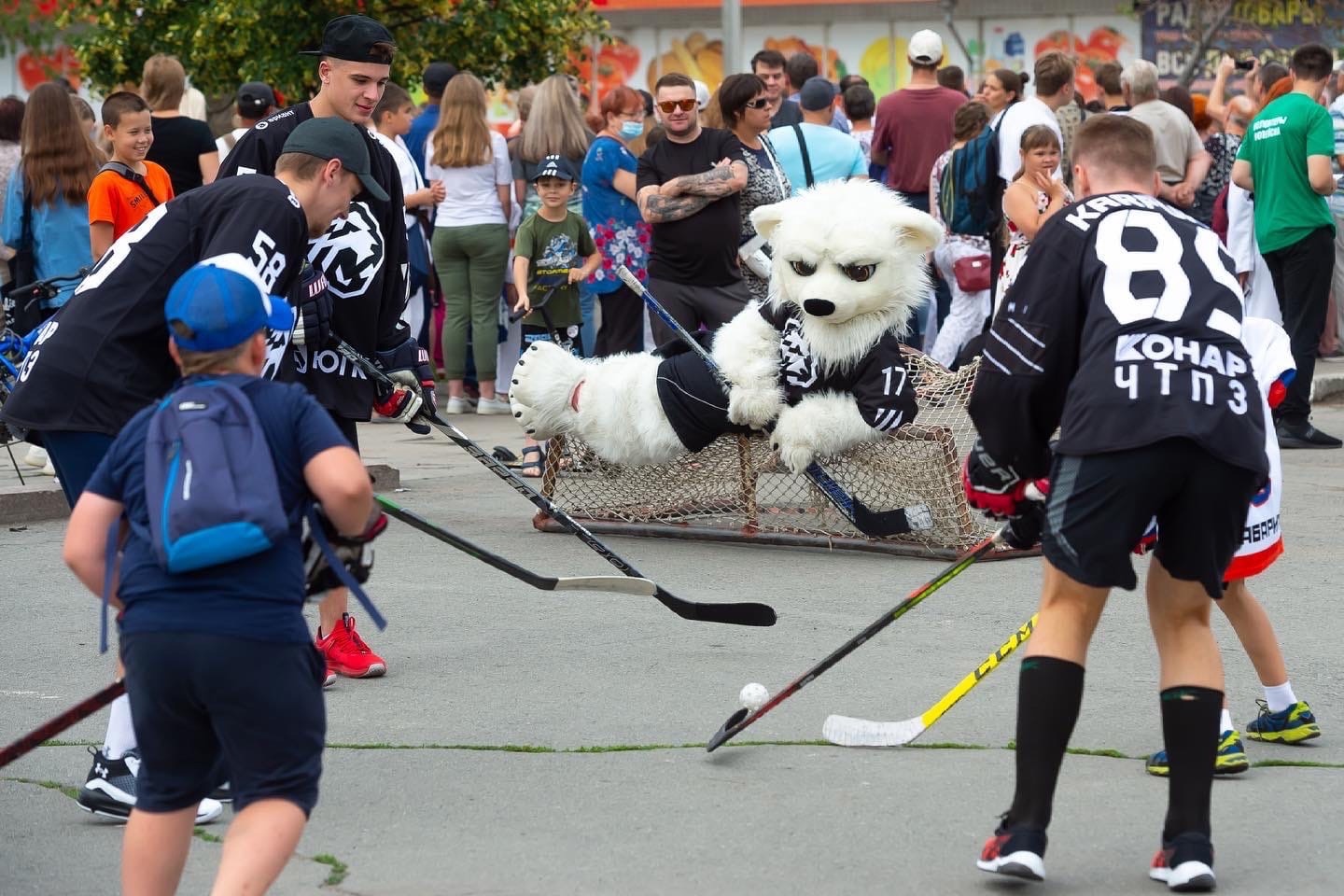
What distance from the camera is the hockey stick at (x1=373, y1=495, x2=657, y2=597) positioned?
13.7 feet

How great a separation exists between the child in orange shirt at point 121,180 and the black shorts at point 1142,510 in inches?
211

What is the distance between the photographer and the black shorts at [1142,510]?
147 inches

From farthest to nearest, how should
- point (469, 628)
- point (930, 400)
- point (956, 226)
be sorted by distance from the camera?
point (956, 226) → point (930, 400) → point (469, 628)

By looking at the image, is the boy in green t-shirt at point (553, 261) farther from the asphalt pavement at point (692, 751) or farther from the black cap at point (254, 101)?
the asphalt pavement at point (692, 751)

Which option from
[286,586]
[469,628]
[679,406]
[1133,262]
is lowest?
[469,628]

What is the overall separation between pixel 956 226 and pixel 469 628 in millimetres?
5289

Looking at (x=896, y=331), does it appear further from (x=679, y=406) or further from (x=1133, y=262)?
(x=1133, y=262)

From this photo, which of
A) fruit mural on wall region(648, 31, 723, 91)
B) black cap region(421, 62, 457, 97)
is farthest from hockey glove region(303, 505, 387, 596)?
fruit mural on wall region(648, 31, 723, 91)

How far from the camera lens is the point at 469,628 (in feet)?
20.4

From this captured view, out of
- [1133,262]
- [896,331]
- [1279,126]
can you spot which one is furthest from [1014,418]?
[1279,126]

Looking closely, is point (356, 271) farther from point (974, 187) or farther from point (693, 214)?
point (974, 187)

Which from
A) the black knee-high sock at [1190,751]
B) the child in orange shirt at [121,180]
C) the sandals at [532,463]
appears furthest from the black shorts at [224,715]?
the sandals at [532,463]

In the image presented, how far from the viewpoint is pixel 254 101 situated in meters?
10.9

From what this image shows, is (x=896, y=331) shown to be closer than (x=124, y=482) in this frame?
No
